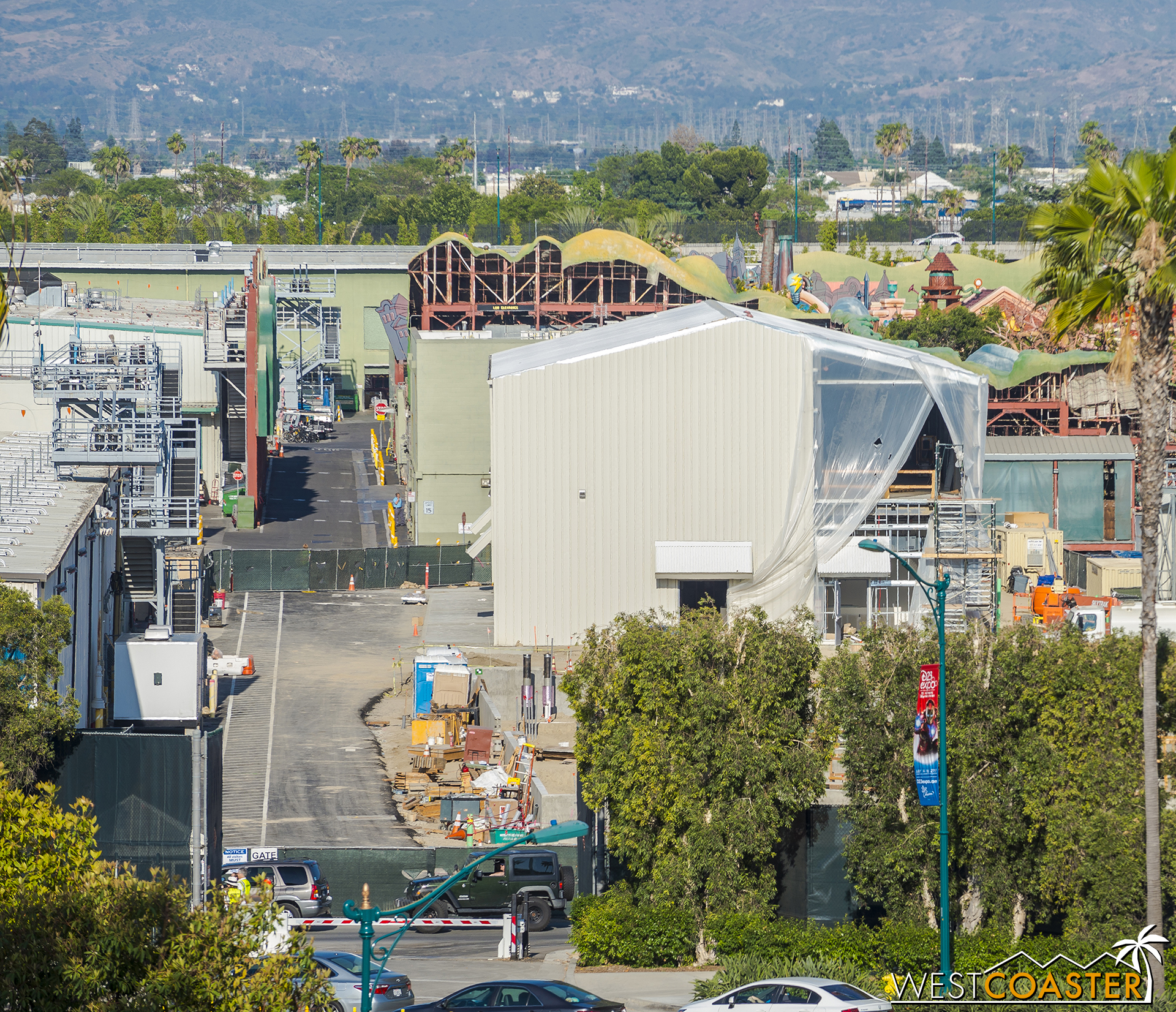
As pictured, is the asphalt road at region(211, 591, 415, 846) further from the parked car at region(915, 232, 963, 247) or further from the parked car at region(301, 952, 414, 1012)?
the parked car at region(915, 232, 963, 247)

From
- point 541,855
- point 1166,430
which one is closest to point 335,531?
point 541,855

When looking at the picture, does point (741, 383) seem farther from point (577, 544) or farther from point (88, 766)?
point (88, 766)

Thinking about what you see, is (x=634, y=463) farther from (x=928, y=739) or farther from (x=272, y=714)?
(x=928, y=739)

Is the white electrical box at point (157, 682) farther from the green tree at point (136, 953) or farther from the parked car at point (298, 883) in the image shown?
the green tree at point (136, 953)

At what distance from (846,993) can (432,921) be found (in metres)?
12.8

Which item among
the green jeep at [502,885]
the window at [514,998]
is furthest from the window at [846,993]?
the green jeep at [502,885]

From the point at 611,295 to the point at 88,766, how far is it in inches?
2717

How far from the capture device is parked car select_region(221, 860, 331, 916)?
35.3 metres

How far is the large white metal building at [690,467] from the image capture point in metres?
57.5

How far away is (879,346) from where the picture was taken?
60281mm

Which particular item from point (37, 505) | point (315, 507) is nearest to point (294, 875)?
point (37, 505)

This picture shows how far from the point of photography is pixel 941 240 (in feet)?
576

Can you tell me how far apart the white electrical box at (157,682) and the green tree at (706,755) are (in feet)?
56.7

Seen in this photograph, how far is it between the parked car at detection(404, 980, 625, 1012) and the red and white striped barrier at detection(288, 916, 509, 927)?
890cm
